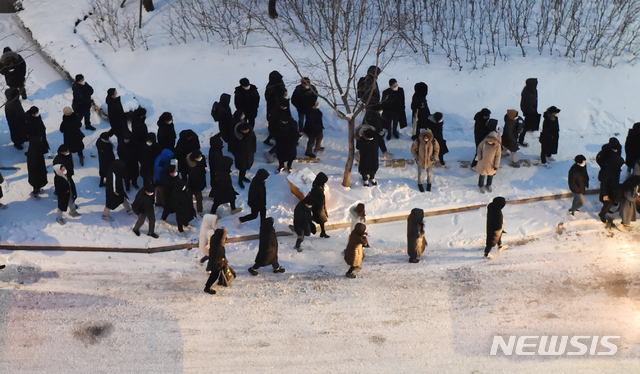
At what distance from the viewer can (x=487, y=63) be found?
16.5 m

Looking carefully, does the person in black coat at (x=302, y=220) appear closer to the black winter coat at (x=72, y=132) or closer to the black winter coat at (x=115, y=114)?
the black winter coat at (x=115, y=114)

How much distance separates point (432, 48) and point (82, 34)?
912 cm

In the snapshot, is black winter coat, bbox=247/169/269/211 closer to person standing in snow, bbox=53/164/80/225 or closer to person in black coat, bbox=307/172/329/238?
person in black coat, bbox=307/172/329/238

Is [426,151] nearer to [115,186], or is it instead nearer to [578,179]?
[578,179]

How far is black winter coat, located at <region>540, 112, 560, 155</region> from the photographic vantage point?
13055 mm

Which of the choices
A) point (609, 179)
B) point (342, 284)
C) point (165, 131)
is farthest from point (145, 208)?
point (609, 179)

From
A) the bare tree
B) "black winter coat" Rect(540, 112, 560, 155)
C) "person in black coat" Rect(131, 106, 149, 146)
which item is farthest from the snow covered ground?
the bare tree

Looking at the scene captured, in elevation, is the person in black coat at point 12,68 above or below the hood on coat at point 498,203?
above

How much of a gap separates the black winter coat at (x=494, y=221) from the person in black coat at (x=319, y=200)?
9.03 ft

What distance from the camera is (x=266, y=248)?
10.5m

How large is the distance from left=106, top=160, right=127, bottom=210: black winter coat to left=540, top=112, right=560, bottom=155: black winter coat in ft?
26.5

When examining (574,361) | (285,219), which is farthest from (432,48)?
(574,361)

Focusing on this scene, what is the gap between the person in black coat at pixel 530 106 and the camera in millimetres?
13758

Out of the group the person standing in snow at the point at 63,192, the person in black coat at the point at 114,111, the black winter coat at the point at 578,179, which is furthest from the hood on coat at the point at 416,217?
the person in black coat at the point at 114,111
